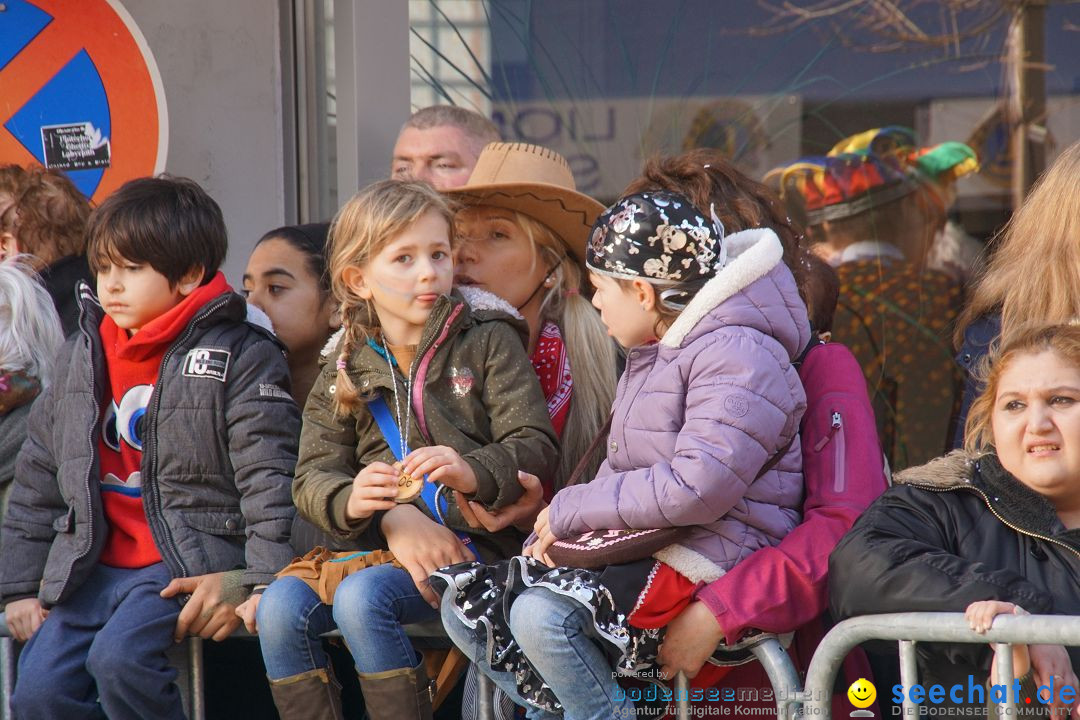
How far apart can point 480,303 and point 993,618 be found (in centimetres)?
161

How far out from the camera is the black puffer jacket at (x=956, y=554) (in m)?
2.54

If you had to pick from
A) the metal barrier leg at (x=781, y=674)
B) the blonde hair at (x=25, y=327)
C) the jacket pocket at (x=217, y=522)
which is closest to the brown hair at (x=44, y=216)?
the blonde hair at (x=25, y=327)


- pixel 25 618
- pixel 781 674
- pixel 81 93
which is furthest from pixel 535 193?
pixel 81 93

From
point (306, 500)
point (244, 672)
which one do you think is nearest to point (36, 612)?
point (244, 672)

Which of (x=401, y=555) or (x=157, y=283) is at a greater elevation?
(x=157, y=283)

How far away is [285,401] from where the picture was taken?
12.4ft

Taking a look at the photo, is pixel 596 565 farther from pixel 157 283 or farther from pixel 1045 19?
pixel 1045 19

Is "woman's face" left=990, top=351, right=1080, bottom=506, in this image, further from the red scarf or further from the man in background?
the man in background

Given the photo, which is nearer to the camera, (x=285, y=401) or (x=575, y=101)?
(x=285, y=401)

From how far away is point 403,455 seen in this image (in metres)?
3.38

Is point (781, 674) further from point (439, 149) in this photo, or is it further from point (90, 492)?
point (439, 149)

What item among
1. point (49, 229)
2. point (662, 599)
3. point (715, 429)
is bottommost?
point (662, 599)

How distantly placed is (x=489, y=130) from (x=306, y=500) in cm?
166

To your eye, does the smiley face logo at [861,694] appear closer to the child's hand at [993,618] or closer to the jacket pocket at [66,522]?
the child's hand at [993,618]
